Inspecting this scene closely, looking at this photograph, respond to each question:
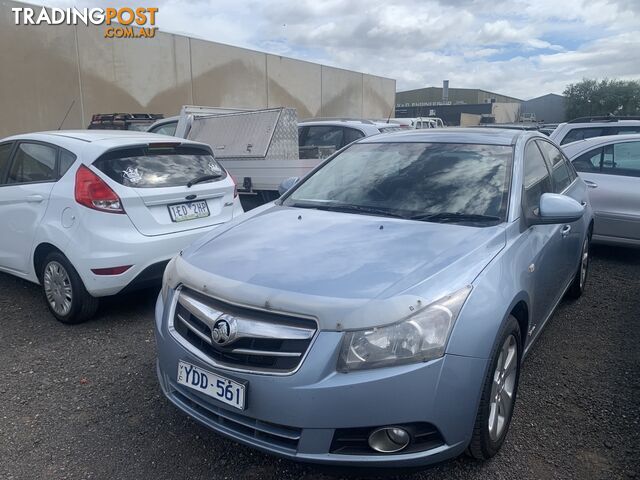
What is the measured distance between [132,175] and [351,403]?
294cm

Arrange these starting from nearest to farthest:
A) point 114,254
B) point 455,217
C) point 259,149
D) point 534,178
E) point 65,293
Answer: point 455,217, point 534,178, point 114,254, point 65,293, point 259,149

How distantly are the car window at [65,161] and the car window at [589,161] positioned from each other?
5419mm

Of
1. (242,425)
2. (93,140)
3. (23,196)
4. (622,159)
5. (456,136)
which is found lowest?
(242,425)

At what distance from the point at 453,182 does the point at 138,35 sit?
2168cm

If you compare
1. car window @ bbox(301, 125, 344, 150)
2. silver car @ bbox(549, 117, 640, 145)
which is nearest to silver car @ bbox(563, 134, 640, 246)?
silver car @ bbox(549, 117, 640, 145)

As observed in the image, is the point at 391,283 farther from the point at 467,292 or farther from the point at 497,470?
the point at 497,470

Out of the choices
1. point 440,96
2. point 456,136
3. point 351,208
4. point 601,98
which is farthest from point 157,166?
point 440,96

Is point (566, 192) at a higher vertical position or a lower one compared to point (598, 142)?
lower

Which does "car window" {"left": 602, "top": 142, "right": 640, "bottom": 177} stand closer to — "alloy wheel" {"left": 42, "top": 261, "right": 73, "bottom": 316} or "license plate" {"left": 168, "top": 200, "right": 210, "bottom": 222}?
"license plate" {"left": 168, "top": 200, "right": 210, "bottom": 222}

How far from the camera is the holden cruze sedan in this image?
6.66 ft

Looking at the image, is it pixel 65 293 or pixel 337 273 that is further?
pixel 65 293

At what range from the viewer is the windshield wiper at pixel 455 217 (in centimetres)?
286

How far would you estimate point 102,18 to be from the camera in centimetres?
2017

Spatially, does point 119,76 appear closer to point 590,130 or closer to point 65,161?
point 590,130
